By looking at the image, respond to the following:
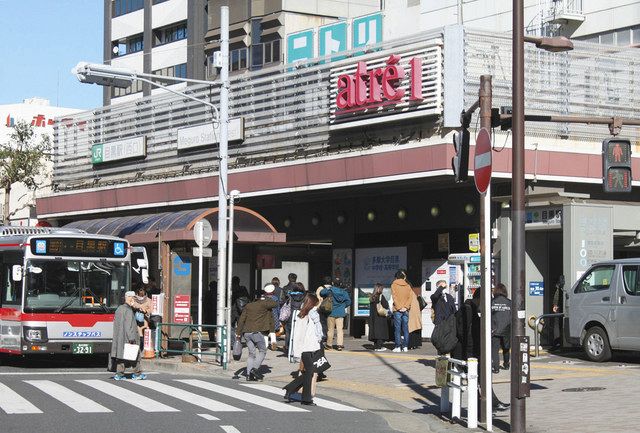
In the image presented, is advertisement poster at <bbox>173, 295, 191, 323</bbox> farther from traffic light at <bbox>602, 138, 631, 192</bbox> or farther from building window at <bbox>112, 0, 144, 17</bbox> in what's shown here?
building window at <bbox>112, 0, 144, 17</bbox>

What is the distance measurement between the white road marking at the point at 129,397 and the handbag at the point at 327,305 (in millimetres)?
8015

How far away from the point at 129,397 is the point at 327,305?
35.2 feet

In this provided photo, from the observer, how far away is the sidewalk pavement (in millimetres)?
15570

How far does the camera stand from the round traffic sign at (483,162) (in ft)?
48.1

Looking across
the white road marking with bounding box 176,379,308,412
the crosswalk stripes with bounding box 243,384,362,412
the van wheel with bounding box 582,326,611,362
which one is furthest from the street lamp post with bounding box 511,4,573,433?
the van wheel with bounding box 582,326,611,362

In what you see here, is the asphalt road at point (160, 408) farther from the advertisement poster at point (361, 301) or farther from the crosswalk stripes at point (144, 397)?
the advertisement poster at point (361, 301)

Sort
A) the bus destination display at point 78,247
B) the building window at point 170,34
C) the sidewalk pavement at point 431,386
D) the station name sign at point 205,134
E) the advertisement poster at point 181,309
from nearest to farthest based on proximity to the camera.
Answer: the sidewalk pavement at point 431,386
the bus destination display at point 78,247
the advertisement poster at point 181,309
the station name sign at point 205,134
the building window at point 170,34

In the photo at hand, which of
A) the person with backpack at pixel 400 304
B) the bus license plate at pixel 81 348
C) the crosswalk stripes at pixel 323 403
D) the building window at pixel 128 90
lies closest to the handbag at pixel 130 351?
the crosswalk stripes at pixel 323 403

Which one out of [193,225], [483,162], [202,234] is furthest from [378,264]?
[483,162]

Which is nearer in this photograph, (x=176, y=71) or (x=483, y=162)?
(x=483, y=162)

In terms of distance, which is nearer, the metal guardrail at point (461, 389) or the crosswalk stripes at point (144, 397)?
the metal guardrail at point (461, 389)

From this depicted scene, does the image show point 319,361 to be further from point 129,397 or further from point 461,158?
point 461,158

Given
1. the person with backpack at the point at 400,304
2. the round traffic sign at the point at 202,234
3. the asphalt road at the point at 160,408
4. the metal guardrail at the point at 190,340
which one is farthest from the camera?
the person with backpack at the point at 400,304

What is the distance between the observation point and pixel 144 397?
60.2ft
